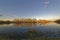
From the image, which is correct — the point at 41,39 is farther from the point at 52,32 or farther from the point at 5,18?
the point at 5,18

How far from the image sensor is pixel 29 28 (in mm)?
3631

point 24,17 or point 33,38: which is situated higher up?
point 24,17

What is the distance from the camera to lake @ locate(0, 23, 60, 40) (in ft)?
11.7

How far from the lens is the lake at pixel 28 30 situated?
3.57 metres

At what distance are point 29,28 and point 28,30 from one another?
0.05 meters

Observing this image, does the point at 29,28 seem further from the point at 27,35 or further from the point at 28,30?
the point at 27,35

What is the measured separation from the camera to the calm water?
11.7 ft

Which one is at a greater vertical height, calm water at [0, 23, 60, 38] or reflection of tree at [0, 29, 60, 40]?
calm water at [0, 23, 60, 38]

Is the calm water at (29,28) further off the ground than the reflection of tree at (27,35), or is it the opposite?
the calm water at (29,28)

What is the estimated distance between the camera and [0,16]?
3.62 meters

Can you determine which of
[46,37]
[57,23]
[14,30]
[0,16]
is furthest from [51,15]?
[0,16]

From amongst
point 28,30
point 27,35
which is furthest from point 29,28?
point 27,35

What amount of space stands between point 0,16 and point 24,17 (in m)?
0.54

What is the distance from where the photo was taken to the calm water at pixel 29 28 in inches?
140
